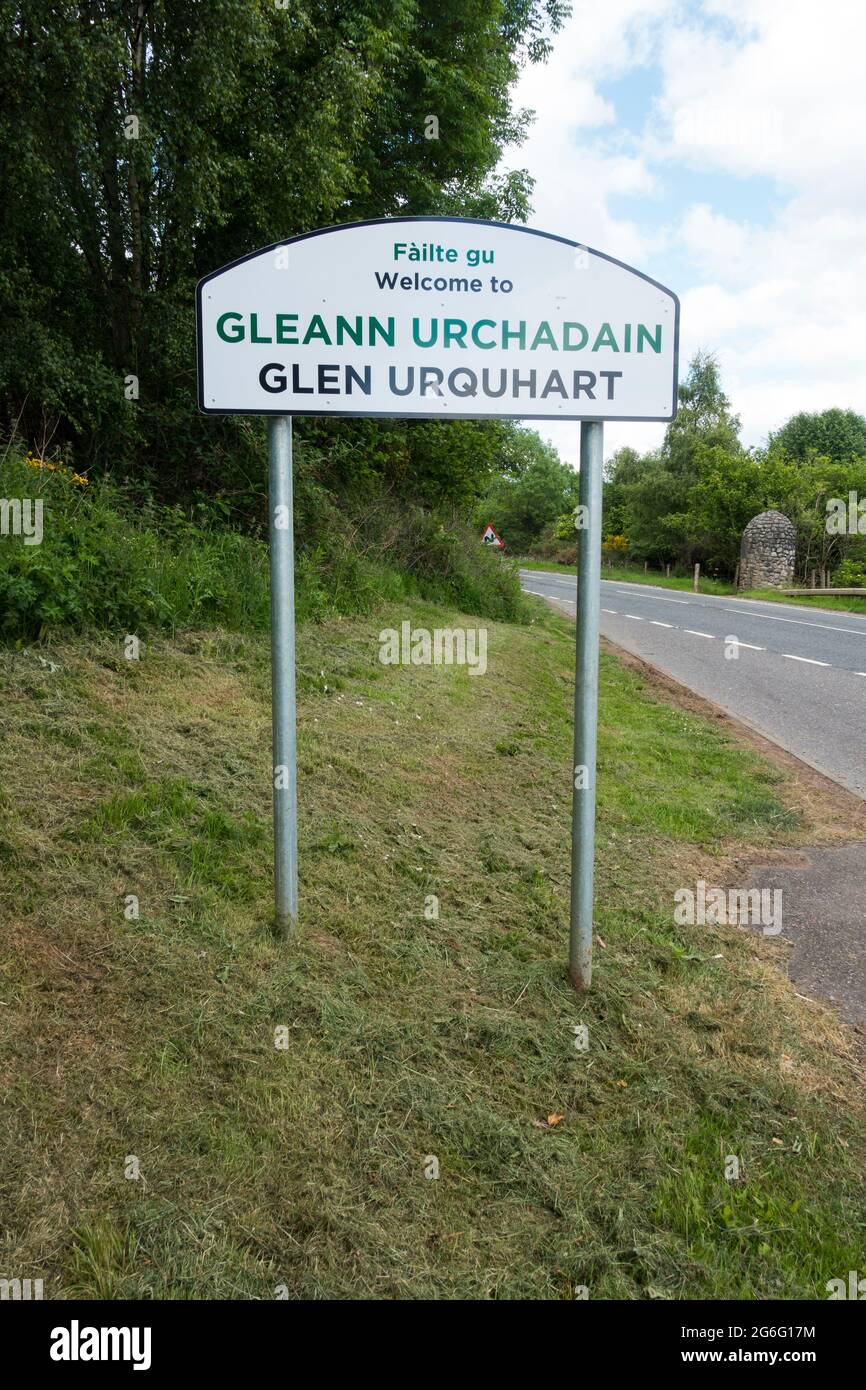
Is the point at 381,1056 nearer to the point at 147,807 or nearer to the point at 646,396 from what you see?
the point at 147,807

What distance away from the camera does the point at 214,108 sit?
27.8 feet

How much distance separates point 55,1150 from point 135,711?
2.87 metres

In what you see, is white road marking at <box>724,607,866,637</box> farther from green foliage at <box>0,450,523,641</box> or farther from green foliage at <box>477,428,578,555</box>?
green foliage at <box>477,428,578,555</box>

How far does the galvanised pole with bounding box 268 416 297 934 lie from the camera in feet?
11.6

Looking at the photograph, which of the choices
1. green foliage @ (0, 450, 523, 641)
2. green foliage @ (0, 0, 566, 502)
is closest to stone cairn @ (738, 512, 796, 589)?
green foliage @ (0, 450, 523, 641)

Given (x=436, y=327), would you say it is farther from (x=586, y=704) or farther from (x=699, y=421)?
(x=699, y=421)

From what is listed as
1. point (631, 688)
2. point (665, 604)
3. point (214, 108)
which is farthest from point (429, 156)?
point (665, 604)

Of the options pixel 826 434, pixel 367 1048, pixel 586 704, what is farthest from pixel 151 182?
pixel 826 434

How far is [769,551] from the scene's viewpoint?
38.8 meters

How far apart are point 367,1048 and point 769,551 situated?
38961 millimetres

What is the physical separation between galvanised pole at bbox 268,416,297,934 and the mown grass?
23 cm

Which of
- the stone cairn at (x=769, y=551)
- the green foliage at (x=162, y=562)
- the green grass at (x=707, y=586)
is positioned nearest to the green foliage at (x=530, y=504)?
the green grass at (x=707, y=586)

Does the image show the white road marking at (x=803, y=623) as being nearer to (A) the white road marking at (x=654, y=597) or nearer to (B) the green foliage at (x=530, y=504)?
(A) the white road marking at (x=654, y=597)

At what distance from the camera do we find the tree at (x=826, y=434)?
62562 millimetres
